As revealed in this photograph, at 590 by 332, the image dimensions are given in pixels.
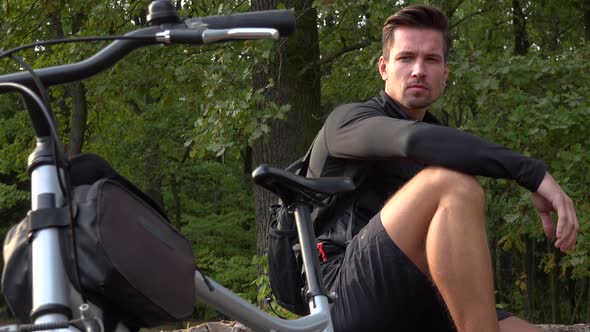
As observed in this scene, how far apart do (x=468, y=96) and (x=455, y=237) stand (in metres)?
5.74

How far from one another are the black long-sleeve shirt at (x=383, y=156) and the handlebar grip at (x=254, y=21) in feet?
3.60

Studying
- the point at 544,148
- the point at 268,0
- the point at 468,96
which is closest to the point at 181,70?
the point at 268,0

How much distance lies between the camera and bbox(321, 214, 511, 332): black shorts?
10.1 feet

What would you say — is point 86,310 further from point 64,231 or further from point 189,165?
point 189,165

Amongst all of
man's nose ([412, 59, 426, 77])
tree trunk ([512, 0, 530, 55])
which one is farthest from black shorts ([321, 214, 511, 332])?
tree trunk ([512, 0, 530, 55])

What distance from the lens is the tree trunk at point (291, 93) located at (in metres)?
8.64

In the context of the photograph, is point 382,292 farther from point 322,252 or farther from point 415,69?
point 415,69

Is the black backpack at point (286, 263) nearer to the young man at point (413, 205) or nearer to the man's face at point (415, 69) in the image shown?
the young man at point (413, 205)

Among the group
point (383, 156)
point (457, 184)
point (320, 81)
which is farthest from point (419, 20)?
point (320, 81)

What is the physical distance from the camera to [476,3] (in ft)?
38.0

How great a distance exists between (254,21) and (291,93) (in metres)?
6.95

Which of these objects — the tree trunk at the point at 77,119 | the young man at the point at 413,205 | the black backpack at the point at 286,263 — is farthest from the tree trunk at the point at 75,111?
→ the black backpack at the point at 286,263

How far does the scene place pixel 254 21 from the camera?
1938 mm

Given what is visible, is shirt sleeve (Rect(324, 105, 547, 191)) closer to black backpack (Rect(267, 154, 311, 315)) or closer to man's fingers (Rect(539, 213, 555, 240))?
man's fingers (Rect(539, 213, 555, 240))
